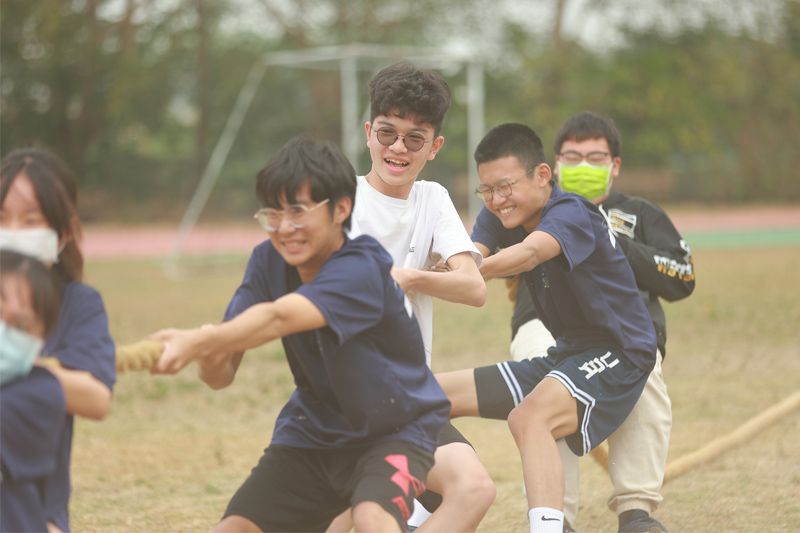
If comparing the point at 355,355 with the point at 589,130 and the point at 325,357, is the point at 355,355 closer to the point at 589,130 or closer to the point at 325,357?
the point at 325,357

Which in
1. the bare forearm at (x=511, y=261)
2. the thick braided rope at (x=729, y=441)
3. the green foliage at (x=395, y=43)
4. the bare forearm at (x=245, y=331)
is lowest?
the thick braided rope at (x=729, y=441)

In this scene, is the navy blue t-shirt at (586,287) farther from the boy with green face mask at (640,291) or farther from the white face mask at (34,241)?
the white face mask at (34,241)

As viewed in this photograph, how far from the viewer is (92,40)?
24453mm

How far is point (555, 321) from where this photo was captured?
3814mm

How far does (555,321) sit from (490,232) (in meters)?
0.44

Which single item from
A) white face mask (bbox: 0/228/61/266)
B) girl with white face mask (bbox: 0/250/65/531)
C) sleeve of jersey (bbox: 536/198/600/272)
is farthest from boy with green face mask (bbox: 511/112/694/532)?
girl with white face mask (bbox: 0/250/65/531)

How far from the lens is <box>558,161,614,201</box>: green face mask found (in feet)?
14.8

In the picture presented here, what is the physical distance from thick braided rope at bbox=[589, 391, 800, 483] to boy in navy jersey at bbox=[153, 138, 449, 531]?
2172 mm

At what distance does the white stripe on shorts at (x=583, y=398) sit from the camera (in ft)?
11.7

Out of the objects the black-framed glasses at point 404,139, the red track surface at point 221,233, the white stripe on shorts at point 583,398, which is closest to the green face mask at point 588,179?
the white stripe on shorts at point 583,398

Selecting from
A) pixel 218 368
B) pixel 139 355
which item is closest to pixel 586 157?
pixel 218 368

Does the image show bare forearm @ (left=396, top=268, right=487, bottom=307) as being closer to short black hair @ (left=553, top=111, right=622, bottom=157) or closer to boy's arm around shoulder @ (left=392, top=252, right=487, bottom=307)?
boy's arm around shoulder @ (left=392, top=252, right=487, bottom=307)

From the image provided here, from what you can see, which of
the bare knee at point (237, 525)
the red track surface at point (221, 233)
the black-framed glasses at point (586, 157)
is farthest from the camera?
the red track surface at point (221, 233)

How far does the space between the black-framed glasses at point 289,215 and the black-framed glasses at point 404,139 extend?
908 mm
